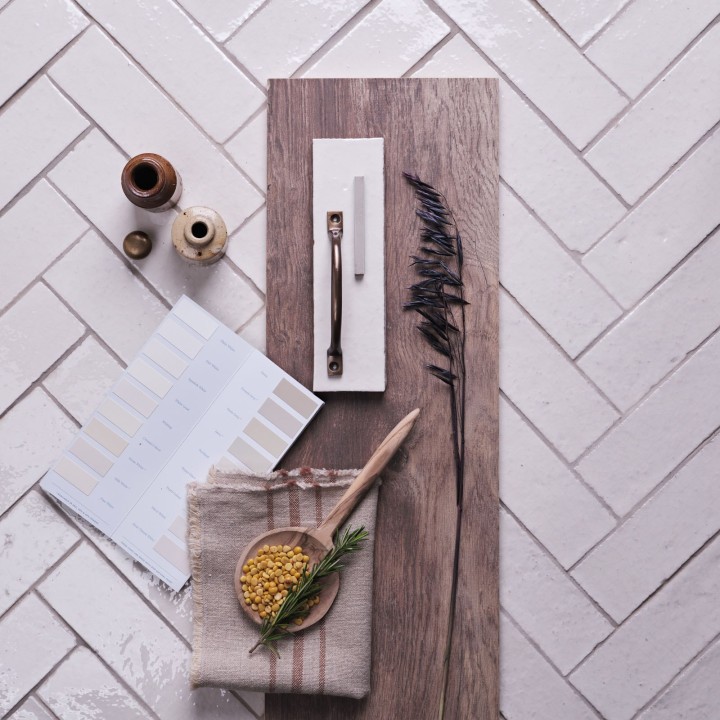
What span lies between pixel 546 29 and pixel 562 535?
2.23 ft

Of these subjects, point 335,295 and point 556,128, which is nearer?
point 335,295

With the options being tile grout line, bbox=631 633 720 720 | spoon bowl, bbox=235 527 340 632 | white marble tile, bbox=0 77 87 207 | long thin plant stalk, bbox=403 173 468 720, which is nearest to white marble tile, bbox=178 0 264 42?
white marble tile, bbox=0 77 87 207

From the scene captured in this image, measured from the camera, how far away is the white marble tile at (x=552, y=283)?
3.15 feet

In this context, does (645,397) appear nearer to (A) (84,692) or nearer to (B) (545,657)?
(B) (545,657)

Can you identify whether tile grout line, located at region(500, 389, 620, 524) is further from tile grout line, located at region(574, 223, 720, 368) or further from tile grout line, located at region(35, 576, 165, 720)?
tile grout line, located at region(35, 576, 165, 720)

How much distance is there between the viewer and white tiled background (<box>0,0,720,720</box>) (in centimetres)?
95

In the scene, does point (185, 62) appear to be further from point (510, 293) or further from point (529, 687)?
point (529, 687)

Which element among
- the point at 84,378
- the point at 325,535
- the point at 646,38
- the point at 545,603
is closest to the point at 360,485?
the point at 325,535

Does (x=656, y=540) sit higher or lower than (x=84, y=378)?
higher

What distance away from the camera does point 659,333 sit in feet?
3.16

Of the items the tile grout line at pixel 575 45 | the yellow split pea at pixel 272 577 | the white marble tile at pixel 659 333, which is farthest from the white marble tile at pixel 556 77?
the yellow split pea at pixel 272 577

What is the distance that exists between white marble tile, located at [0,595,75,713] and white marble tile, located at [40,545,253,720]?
0.02 meters

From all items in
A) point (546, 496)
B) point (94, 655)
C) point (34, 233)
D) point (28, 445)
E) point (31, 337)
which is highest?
point (546, 496)

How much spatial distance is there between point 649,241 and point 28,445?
34.6 inches
